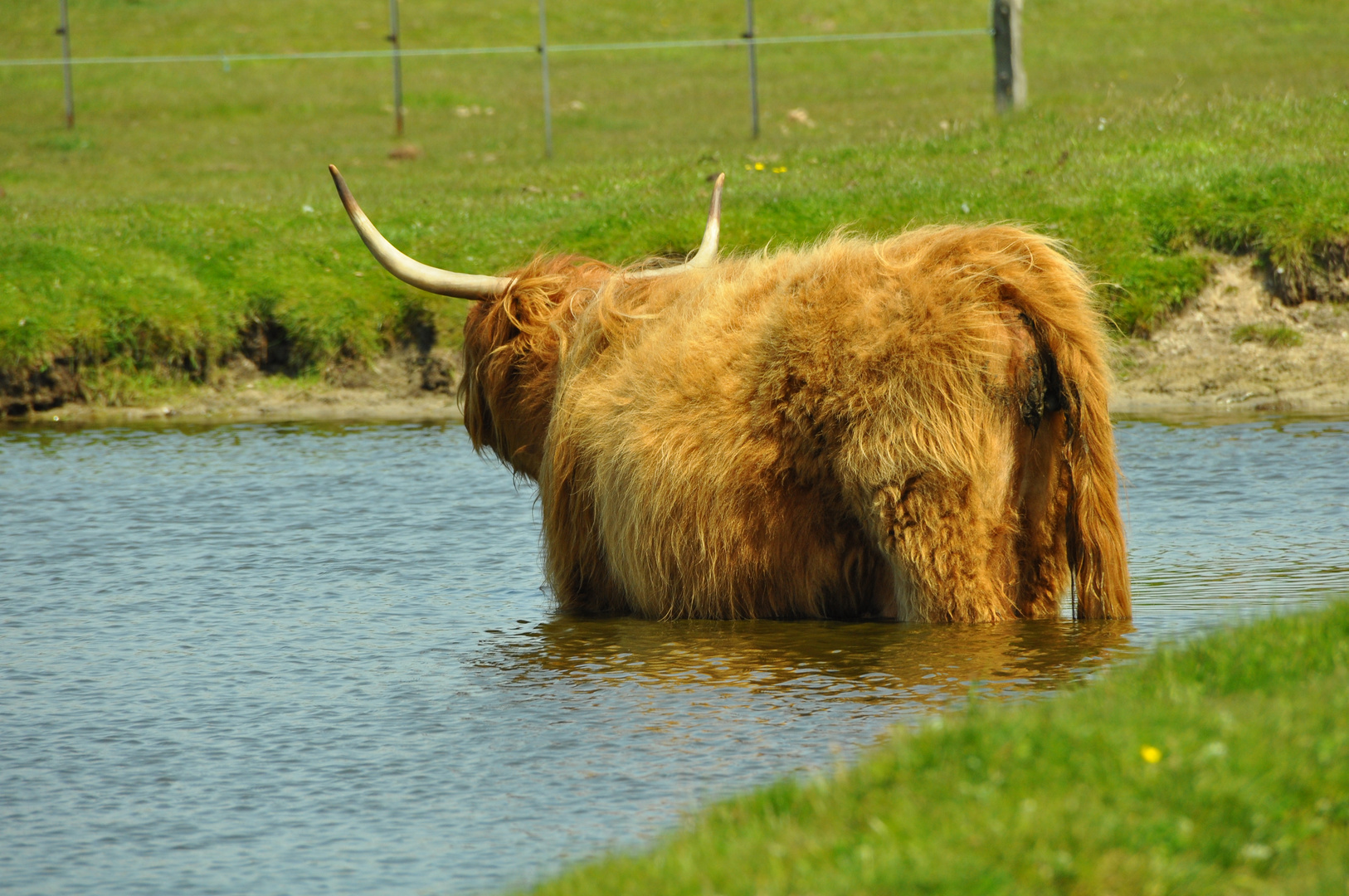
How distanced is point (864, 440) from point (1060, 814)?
233 centimetres

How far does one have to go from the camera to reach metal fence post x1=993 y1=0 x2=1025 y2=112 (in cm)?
1527

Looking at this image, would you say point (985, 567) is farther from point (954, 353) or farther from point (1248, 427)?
point (1248, 427)

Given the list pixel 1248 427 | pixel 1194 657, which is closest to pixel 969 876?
pixel 1194 657

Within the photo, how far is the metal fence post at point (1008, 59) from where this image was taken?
15.3 meters

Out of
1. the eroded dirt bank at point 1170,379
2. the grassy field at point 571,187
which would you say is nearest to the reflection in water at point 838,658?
the grassy field at point 571,187

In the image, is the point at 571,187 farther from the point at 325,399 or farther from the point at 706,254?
the point at 706,254

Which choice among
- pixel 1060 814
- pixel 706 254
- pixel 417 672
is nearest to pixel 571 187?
pixel 706 254

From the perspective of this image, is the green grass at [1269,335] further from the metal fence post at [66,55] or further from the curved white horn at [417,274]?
the metal fence post at [66,55]

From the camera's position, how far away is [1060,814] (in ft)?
9.64

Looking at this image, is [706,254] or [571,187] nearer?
[706,254]

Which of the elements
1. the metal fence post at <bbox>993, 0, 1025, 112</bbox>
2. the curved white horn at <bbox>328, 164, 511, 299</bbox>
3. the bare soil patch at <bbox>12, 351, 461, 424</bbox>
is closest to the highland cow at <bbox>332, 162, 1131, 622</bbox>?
the curved white horn at <bbox>328, 164, 511, 299</bbox>

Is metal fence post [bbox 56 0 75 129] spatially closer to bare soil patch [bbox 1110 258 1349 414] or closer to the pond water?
the pond water

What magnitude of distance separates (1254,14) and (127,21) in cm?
2211

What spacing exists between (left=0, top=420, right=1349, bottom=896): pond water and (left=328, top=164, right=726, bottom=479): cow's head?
0.69 meters
